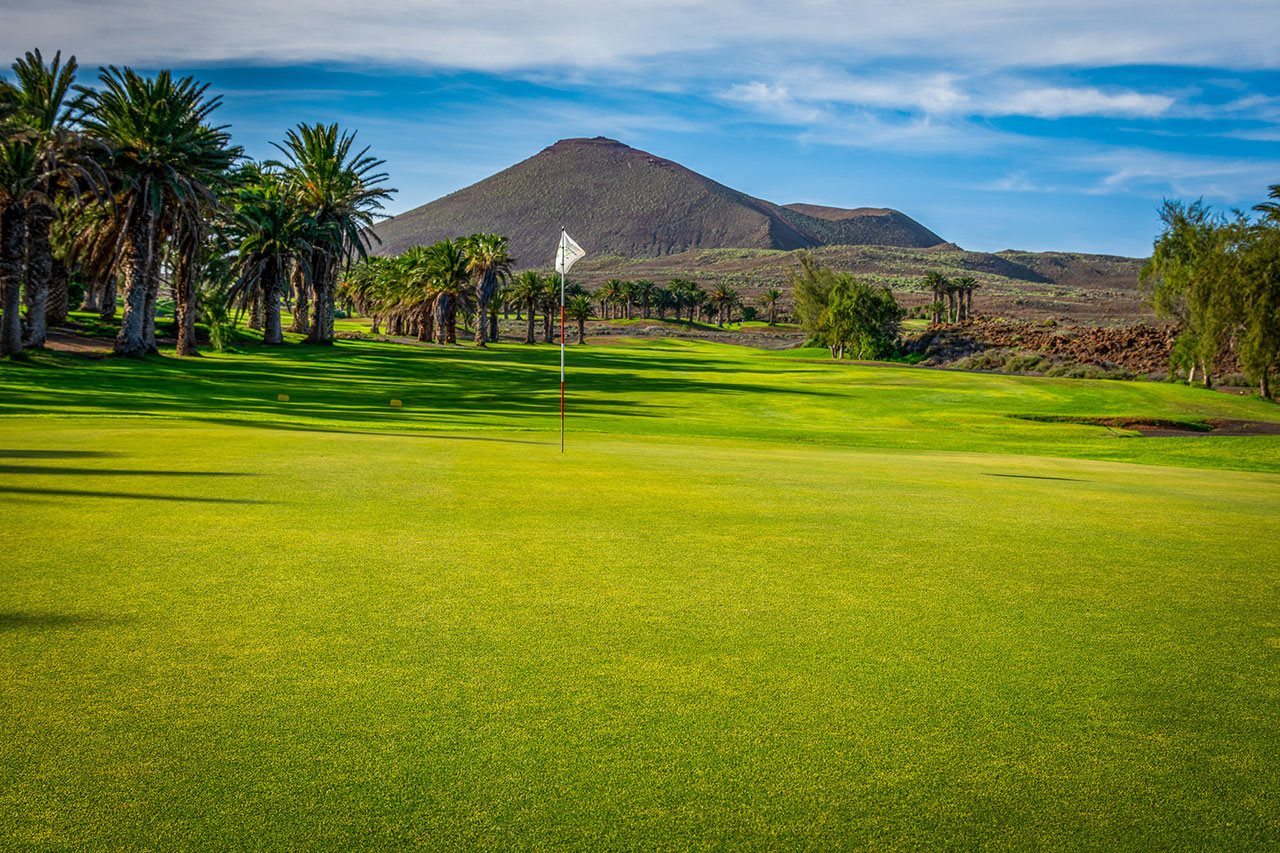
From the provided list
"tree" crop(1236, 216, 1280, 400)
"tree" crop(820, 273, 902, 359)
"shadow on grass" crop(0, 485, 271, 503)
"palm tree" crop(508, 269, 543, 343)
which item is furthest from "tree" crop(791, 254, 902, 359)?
"shadow on grass" crop(0, 485, 271, 503)

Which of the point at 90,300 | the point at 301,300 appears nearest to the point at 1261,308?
the point at 301,300

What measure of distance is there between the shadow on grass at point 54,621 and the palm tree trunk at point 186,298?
50896 mm

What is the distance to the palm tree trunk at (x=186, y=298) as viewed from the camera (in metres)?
51.7

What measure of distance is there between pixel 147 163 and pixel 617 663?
1903 inches

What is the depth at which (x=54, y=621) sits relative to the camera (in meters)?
5.85

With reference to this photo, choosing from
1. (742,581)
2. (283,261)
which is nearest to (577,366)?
(283,261)

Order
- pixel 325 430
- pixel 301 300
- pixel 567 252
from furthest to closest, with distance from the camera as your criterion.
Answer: pixel 301 300
pixel 325 430
pixel 567 252

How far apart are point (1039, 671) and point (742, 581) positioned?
255cm

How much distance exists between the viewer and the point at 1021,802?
406cm

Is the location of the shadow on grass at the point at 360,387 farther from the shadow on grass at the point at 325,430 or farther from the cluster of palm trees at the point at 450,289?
the cluster of palm trees at the point at 450,289

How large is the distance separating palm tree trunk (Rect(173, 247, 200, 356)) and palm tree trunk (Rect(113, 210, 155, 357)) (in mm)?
4208

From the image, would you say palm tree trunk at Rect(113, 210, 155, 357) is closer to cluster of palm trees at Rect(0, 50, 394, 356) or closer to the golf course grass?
cluster of palm trees at Rect(0, 50, 394, 356)

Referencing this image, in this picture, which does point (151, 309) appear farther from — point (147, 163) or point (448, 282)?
point (448, 282)

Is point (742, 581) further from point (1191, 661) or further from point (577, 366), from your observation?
point (577, 366)
